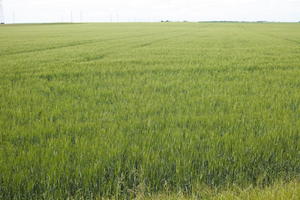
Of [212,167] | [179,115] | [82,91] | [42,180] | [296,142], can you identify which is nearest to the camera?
[42,180]

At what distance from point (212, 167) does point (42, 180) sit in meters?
1.77

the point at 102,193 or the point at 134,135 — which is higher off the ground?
the point at 134,135

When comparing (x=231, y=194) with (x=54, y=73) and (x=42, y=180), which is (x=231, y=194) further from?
(x=54, y=73)

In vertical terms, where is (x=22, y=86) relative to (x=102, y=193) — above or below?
above

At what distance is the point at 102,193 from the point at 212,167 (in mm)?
1209

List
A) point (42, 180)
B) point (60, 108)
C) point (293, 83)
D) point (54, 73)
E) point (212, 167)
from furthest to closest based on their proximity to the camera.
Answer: point (54, 73) → point (293, 83) → point (60, 108) → point (212, 167) → point (42, 180)

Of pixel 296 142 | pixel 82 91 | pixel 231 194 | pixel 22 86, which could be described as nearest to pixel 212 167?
pixel 231 194

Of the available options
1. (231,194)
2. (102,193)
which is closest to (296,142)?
(231,194)

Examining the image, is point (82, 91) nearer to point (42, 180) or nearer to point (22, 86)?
point (22, 86)

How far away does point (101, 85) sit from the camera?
660 centimetres

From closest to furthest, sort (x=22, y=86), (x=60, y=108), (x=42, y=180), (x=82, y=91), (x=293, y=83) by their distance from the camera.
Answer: (x=42, y=180), (x=60, y=108), (x=82, y=91), (x=22, y=86), (x=293, y=83)

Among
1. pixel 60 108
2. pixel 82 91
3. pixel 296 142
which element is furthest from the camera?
pixel 82 91

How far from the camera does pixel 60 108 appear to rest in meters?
4.68

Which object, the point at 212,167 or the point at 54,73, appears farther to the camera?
the point at 54,73
